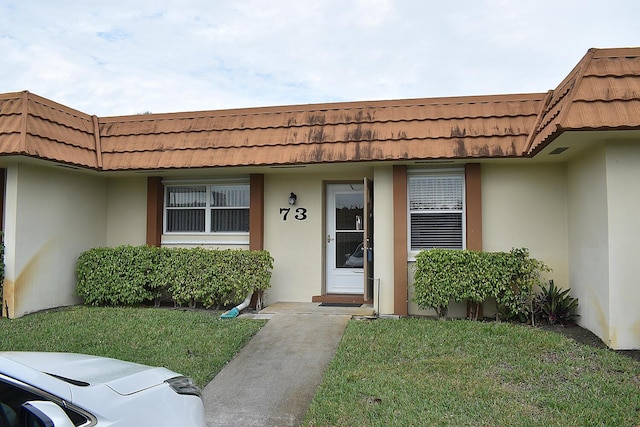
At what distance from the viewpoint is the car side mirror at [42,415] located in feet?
5.95

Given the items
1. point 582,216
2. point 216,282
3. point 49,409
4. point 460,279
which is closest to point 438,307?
point 460,279

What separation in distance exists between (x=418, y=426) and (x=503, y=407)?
954 millimetres

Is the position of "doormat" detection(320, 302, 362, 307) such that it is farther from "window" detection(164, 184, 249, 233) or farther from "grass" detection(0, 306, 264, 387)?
"window" detection(164, 184, 249, 233)

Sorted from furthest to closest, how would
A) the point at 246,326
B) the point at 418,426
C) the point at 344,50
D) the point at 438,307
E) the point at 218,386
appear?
A: the point at 344,50, the point at 438,307, the point at 246,326, the point at 218,386, the point at 418,426

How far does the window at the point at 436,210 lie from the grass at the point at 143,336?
11.6 feet

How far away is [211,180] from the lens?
1020 cm

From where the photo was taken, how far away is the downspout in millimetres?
8328

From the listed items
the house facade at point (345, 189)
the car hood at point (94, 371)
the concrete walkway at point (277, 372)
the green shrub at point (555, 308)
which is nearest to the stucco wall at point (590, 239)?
the house facade at point (345, 189)

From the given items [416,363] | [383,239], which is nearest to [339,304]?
[383,239]

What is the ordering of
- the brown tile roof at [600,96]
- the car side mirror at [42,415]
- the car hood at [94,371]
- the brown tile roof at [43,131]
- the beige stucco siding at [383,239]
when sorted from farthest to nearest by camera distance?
the beige stucco siding at [383,239]
the brown tile roof at [43,131]
the brown tile roof at [600,96]
the car hood at [94,371]
the car side mirror at [42,415]

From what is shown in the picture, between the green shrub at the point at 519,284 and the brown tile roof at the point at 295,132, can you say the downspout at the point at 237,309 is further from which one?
the green shrub at the point at 519,284

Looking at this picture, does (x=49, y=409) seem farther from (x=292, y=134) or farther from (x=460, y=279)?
(x=292, y=134)

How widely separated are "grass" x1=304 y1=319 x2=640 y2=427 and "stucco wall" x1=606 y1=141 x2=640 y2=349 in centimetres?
57

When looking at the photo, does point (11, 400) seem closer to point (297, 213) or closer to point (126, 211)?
point (297, 213)
